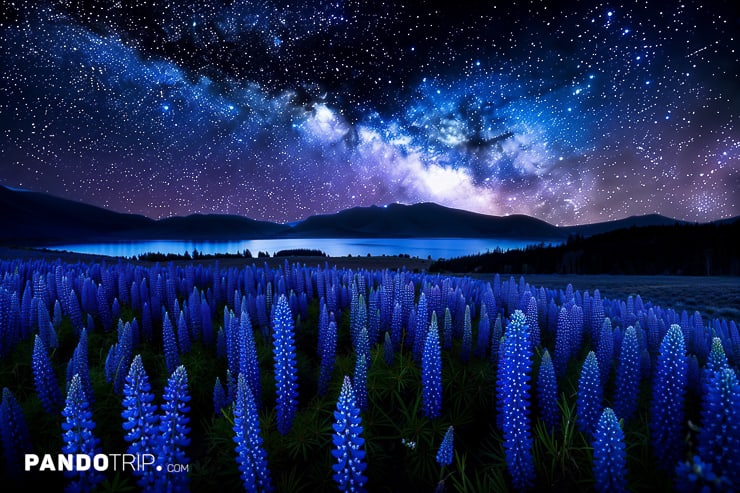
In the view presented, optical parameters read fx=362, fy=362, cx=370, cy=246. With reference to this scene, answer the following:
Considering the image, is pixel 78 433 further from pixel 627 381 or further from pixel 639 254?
pixel 639 254

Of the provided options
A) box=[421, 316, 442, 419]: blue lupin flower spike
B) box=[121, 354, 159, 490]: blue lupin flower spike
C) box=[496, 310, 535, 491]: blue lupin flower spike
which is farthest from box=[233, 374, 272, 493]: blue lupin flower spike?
box=[496, 310, 535, 491]: blue lupin flower spike

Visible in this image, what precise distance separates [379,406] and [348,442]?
138 centimetres

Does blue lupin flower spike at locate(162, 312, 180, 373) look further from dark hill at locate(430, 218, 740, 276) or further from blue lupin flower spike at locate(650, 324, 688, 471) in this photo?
dark hill at locate(430, 218, 740, 276)

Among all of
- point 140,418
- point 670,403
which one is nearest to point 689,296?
point 670,403

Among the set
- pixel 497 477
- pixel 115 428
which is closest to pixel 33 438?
pixel 115 428

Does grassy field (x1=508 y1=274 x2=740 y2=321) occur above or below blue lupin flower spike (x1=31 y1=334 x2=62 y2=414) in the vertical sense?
above

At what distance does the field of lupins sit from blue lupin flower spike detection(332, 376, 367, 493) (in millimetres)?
12

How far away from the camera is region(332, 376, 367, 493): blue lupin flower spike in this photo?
1934 mm

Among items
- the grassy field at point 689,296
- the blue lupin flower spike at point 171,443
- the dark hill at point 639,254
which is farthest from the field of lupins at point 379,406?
the dark hill at point 639,254

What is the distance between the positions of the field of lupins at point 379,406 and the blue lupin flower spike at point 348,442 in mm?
12

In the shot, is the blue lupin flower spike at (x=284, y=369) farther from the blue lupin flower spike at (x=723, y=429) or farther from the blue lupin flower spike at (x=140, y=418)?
the blue lupin flower spike at (x=723, y=429)

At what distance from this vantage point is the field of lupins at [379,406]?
6.64 feet

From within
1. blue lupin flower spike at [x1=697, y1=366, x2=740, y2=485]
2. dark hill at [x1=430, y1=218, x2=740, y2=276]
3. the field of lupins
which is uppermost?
dark hill at [x1=430, y1=218, x2=740, y2=276]

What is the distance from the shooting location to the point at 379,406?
3.30 metres
